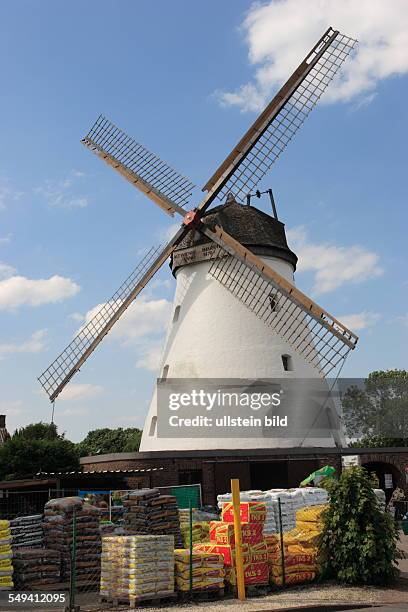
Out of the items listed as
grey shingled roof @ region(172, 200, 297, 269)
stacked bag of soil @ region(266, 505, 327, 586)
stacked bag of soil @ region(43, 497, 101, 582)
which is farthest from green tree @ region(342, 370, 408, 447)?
stacked bag of soil @ region(43, 497, 101, 582)

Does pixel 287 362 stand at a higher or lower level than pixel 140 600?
higher

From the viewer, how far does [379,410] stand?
4403 cm

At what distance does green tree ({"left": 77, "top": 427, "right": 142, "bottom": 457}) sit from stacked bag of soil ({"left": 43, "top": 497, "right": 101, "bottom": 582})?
39325mm

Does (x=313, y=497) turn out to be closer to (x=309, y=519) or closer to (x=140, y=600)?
(x=309, y=519)

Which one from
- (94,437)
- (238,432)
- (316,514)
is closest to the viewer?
(316,514)

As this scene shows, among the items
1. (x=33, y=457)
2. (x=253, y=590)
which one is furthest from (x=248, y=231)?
(x=253, y=590)

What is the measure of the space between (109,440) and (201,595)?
157 ft

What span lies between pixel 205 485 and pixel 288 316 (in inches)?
216

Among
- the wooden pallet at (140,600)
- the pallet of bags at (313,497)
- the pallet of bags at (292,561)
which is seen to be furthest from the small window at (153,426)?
the wooden pallet at (140,600)

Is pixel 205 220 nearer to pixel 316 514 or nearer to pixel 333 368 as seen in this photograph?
pixel 333 368

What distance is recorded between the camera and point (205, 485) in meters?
18.5

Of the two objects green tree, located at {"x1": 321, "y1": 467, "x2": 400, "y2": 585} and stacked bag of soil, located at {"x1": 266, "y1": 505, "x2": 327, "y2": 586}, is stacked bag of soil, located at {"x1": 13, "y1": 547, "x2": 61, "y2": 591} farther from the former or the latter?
green tree, located at {"x1": 321, "y1": 467, "x2": 400, "y2": 585}

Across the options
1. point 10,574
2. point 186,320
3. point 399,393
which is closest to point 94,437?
point 399,393

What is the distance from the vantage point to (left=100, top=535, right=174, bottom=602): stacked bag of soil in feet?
30.3
